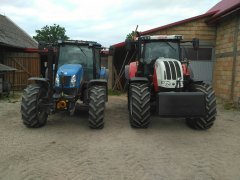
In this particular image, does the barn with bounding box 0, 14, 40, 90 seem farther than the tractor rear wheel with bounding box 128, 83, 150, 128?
Yes

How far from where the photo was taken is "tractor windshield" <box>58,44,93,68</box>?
792 centimetres

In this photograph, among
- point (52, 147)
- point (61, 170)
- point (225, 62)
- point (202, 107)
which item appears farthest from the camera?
point (225, 62)

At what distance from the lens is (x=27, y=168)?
4332 mm

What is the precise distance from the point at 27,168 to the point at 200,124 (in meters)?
4.05

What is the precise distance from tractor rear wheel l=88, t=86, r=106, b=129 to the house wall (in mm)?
6445

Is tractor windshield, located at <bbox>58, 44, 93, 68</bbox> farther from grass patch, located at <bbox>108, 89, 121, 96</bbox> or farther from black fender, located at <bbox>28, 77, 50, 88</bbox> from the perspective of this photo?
grass patch, located at <bbox>108, 89, 121, 96</bbox>

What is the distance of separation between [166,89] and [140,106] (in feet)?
2.78

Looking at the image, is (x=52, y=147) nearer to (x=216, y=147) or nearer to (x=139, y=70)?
(x=216, y=147)

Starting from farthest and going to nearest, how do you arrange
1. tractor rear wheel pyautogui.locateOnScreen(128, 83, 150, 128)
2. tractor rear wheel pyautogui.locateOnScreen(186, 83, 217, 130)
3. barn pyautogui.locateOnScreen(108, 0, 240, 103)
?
barn pyautogui.locateOnScreen(108, 0, 240, 103), tractor rear wheel pyautogui.locateOnScreen(186, 83, 217, 130), tractor rear wheel pyautogui.locateOnScreen(128, 83, 150, 128)

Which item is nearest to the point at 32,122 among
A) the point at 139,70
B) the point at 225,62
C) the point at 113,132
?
the point at 113,132

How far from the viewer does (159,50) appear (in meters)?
8.05

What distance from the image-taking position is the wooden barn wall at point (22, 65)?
16219mm

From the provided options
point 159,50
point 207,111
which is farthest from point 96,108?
point 159,50

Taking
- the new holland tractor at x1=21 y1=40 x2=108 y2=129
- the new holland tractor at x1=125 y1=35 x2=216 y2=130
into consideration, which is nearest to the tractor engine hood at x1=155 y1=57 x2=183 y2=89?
the new holland tractor at x1=125 y1=35 x2=216 y2=130
